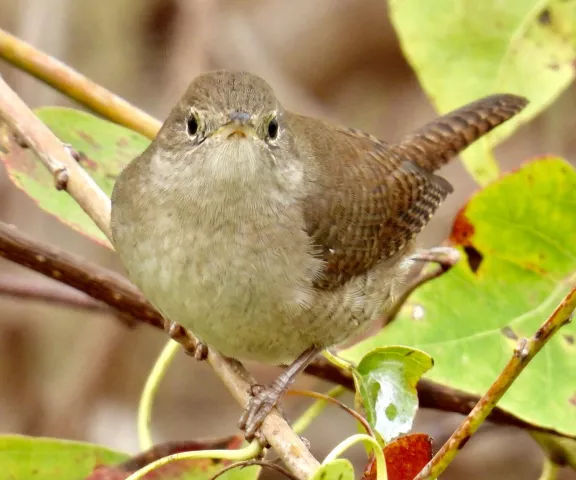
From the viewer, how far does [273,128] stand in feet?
7.65

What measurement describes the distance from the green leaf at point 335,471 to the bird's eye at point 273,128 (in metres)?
0.99

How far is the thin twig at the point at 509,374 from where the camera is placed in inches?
55.5

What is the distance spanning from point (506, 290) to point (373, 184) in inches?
23.2

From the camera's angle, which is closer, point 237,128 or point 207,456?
point 207,456

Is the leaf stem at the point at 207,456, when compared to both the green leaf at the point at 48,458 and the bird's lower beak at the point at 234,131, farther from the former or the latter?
the bird's lower beak at the point at 234,131

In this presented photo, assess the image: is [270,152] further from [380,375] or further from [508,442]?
[508,442]

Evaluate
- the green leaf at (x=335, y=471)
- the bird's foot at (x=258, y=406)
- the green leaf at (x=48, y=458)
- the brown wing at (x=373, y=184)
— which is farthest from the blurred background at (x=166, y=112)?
the green leaf at (x=335, y=471)

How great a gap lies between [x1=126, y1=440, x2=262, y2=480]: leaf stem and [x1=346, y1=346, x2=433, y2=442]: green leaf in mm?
233

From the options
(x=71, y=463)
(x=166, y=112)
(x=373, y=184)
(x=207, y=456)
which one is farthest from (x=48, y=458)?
(x=166, y=112)

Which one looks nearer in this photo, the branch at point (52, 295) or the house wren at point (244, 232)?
the house wren at point (244, 232)

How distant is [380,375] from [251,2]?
13.7ft

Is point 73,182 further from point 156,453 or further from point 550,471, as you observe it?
point 550,471

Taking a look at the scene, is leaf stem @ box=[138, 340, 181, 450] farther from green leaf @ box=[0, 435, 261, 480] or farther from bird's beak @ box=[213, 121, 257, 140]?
bird's beak @ box=[213, 121, 257, 140]

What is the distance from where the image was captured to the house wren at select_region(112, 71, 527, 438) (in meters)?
2.23
